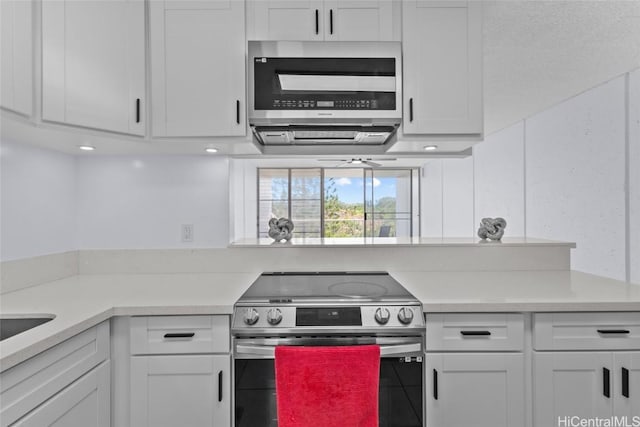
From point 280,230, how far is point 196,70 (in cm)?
97

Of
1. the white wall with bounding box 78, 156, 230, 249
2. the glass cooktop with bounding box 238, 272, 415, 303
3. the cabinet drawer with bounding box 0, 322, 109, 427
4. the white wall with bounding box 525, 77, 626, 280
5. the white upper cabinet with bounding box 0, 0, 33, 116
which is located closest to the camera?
the cabinet drawer with bounding box 0, 322, 109, 427

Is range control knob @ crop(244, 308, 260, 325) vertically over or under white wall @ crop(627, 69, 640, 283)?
under

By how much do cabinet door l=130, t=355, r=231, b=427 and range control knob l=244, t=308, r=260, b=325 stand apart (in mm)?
181

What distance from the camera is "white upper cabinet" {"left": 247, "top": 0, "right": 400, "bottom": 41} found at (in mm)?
1805

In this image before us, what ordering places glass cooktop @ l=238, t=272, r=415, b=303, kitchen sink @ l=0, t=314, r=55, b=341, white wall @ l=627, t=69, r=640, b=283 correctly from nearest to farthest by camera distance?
kitchen sink @ l=0, t=314, r=55, b=341 → glass cooktop @ l=238, t=272, r=415, b=303 → white wall @ l=627, t=69, r=640, b=283

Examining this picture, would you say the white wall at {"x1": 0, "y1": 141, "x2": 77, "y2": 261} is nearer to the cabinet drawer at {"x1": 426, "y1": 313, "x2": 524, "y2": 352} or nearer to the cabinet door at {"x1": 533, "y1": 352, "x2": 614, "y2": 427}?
the cabinet drawer at {"x1": 426, "y1": 313, "x2": 524, "y2": 352}

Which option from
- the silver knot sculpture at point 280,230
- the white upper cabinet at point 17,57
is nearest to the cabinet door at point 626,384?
the silver knot sculpture at point 280,230

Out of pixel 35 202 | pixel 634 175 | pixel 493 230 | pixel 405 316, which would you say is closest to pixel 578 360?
pixel 405 316

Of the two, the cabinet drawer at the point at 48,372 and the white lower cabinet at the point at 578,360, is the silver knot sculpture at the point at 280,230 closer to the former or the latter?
the cabinet drawer at the point at 48,372

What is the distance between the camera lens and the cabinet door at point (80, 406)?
1114mm

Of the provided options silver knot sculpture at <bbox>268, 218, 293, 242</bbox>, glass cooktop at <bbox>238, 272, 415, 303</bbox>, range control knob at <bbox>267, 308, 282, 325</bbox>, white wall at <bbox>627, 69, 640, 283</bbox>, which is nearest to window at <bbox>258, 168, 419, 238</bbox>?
white wall at <bbox>627, 69, 640, 283</bbox>

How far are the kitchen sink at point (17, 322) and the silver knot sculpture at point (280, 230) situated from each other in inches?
45.3

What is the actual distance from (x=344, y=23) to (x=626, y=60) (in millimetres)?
2610

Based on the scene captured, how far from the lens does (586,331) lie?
149 centimetres
